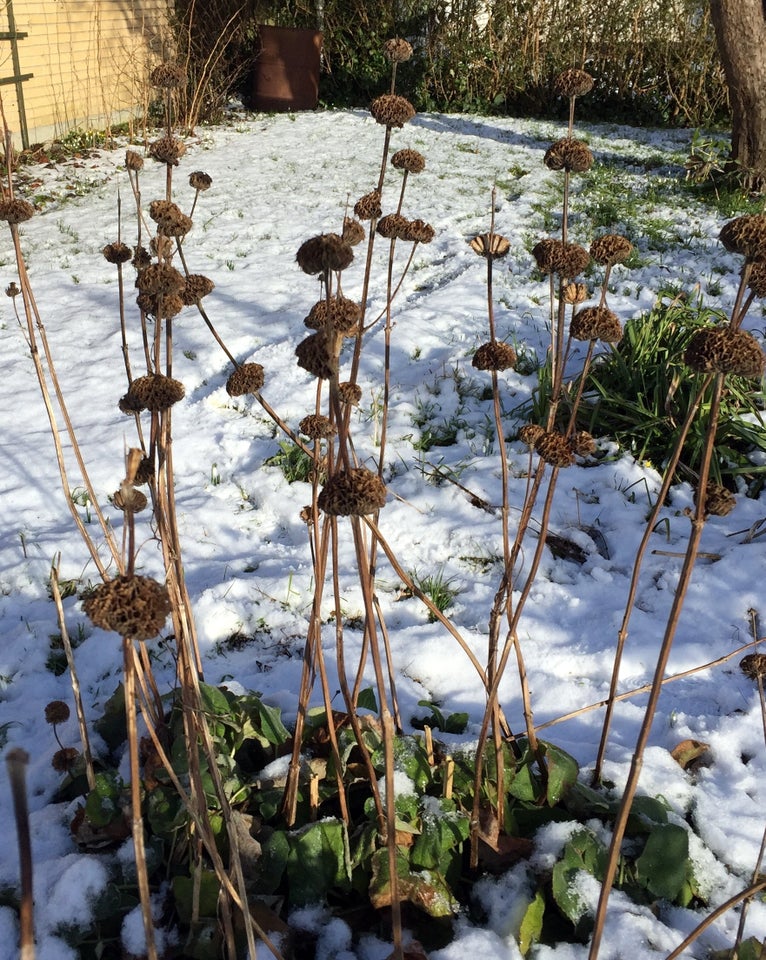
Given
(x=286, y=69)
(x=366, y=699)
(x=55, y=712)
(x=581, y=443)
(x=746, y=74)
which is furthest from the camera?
(x=286, y=69)

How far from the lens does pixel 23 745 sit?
6.32 feet

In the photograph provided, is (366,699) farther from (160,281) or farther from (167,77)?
(167,77)

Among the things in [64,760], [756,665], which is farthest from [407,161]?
[64,760]

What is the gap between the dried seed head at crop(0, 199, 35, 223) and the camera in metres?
1.47

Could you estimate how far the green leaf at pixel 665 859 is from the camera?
4.58 feet

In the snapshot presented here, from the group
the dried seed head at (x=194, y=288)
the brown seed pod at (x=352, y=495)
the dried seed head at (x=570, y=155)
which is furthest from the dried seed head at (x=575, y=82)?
the brown seed pod at (x=352, y=495)

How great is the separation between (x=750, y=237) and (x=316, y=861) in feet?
3.95

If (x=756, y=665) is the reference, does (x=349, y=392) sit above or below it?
above

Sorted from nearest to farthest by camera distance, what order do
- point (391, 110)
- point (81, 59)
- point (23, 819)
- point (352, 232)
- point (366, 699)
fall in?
1. point (23, 819)
2. point (352, 232)
3. point (391, 110)
4. point (366, 699)
5. point (81, 59)

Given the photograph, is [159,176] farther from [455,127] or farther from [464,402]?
[464,402]

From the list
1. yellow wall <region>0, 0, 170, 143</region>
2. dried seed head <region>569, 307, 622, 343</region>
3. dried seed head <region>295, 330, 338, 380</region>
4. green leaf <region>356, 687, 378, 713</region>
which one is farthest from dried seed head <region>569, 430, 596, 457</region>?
yellow wall <region>0, 0, 170, 143</region>

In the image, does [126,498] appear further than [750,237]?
No

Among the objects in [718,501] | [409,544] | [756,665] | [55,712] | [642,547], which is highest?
[718,501]

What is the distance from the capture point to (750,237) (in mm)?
1020
